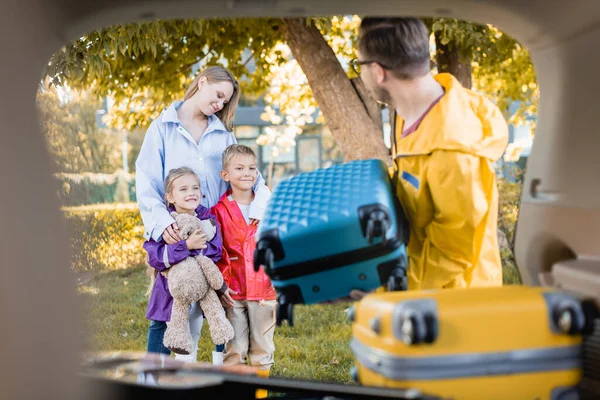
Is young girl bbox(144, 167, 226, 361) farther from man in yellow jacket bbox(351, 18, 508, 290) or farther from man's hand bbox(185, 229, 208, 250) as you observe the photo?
man in yellow jacket bbox(351, 18, 508, 290)

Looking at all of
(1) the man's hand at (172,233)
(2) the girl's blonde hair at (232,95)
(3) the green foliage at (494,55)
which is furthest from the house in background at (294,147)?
(1) the man's hand at (172,233)

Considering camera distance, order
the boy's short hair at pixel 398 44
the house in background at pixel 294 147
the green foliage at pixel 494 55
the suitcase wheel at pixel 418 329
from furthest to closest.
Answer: the house in background at pixel 294 147 < the green foliage at pixel 494 55 < the boy's short hair at pixel 398 44 < the suitcase wheel at pixel 418 329

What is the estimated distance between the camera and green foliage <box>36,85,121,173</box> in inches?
65.1

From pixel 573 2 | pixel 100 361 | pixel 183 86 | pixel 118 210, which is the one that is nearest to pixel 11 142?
pixel 100 361

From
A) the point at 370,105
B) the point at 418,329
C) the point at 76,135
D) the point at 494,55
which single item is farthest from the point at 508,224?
the point at 76,135

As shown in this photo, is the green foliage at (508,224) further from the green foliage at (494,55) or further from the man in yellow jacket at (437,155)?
the green foliage at (494,55)

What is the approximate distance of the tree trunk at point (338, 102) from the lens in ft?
14.0

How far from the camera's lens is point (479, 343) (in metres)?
1.65

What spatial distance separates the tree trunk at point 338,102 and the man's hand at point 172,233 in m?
1.38

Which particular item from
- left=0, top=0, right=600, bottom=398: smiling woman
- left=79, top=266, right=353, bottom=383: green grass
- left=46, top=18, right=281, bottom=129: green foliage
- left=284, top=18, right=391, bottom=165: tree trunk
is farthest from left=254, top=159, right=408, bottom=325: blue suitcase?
left=46, top=18, right=281, bottom=129: green foliage

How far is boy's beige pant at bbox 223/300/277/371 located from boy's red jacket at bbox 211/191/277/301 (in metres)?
0.05

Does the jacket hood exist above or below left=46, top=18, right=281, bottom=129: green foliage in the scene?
below

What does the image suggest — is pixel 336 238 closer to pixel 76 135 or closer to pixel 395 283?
pixel 395 283

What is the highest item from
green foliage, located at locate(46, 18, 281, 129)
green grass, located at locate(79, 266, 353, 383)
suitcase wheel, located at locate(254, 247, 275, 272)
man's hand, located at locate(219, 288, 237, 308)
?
green foliage, located at locate(46, 18, 281, 129)
